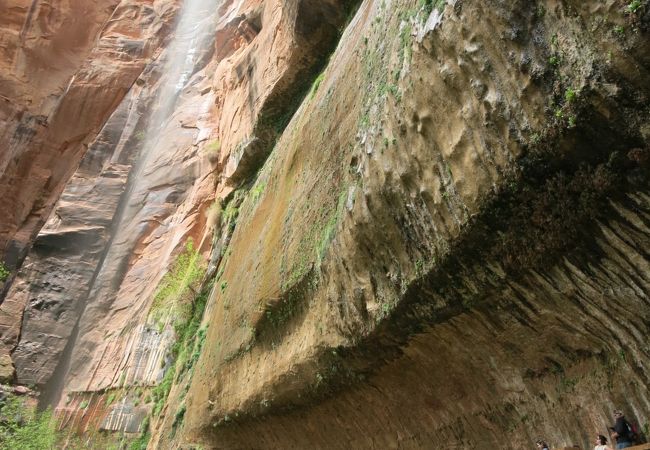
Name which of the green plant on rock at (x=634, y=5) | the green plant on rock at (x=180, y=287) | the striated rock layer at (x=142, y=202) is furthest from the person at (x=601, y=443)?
the green plant on rock at (x=180, y=287)

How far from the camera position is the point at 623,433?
4336 mm

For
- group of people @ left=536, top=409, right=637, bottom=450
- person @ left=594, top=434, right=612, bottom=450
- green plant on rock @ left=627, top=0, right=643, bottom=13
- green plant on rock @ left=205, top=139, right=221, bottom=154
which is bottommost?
green plant on rock @ left=205, top=139, right=221, bottom=154

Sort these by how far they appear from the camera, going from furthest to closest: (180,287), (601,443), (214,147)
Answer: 1. (214,147)
2. (180,287)
3. (601,443)

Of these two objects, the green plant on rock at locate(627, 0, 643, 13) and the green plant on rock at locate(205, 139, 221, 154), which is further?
the green plant on rock at locate(205, 139, 221, 154)

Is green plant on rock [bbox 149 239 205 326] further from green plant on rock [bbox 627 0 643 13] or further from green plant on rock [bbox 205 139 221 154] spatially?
green plant on rock [bbox 627 0 643 13]

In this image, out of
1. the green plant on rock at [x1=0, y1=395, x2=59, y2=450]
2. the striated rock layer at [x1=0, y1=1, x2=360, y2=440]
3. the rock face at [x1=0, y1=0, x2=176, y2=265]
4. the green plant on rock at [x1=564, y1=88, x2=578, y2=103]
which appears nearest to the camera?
the green plant on rock at [x1=564, y1=88, x2=578, y2=103]

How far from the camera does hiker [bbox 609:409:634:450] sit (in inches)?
169

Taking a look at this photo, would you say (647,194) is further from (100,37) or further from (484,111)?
(100,37)

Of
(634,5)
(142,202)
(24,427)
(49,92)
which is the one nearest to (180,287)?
(142,202)

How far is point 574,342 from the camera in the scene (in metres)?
4.88

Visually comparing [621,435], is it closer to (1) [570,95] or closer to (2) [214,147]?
(1) [570,95]

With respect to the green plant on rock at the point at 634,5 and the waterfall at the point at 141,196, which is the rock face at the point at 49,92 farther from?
the green plant on rock at the point at 634,5

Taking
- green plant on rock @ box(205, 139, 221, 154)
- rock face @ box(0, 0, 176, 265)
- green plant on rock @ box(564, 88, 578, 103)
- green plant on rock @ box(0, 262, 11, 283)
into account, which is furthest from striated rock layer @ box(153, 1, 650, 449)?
rock face @ box(0, 0, 176, 265)

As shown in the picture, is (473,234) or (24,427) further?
(24,427)
